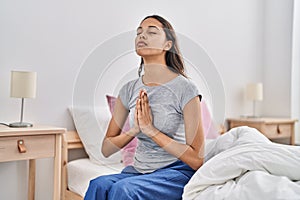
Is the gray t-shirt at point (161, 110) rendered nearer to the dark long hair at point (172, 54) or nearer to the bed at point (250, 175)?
the dark long hair at point (172, 54)

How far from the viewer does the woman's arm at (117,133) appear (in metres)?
1.26

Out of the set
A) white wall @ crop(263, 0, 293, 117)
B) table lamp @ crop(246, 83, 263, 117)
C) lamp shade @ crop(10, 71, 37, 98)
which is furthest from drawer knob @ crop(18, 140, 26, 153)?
white wall @ crop(263, 0, 293, 117)

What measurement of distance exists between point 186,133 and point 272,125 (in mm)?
1814

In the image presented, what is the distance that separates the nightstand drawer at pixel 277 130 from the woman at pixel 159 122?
166 centimetres

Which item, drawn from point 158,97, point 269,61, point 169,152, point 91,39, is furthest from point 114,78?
point 269,61

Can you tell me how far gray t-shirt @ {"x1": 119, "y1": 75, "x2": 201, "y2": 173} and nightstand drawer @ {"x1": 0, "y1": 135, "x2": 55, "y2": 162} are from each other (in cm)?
62

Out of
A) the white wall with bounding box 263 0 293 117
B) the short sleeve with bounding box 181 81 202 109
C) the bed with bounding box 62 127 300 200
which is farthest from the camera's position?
the white wall with bounding box 263 0 293 117

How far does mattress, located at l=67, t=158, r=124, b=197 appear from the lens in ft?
5.80

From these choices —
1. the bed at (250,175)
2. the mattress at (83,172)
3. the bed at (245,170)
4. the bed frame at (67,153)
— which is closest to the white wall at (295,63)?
the bed frame at (67,153)

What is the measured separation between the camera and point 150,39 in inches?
46.9

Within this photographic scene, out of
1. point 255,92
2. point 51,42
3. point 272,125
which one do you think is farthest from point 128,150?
point 255,92

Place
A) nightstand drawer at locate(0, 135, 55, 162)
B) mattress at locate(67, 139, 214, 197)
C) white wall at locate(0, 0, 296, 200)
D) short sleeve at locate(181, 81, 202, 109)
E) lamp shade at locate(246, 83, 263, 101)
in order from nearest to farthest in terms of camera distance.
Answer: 1. short sleeve at locate(181, 81, 202, 109)
2. nightstand drawer at locate(0, 135, 55, 162)
3. mattress at locate(67, 139, 214, 197)
4. white wall at locate(0, 0, 296, 200)
5. lamp shade at locate(246, 83, 263, 101)

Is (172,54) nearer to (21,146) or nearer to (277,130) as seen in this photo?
(21,146)

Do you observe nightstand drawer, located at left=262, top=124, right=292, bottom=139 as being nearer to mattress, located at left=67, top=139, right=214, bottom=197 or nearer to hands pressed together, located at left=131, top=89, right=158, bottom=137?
mattress, located at left=67, top=139, right=214, bottom=197
